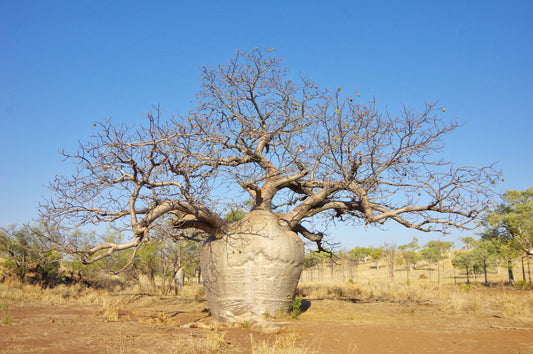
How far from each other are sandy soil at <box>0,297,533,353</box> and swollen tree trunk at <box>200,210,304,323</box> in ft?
1.80

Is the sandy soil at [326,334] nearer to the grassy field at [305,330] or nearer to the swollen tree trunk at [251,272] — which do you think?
the grassy field at [305,330]

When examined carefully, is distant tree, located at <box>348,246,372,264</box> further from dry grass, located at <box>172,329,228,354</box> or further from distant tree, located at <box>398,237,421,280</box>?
dry grass, located at <box>172,329,228,354</box>

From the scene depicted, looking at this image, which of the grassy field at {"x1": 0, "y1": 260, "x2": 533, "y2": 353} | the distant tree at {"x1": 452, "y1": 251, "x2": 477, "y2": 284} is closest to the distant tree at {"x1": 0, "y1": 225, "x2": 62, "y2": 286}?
the grassy field at {"x1": 0, "y1": 260, "x2": 533, "y2": 353}

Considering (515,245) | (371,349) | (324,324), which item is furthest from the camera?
(515,245)

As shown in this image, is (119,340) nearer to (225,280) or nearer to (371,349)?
(225,280)

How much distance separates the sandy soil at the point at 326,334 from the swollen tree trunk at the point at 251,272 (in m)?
0.55

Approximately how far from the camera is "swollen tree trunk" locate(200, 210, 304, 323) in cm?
703

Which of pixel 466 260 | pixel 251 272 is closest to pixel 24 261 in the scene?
pixel 251 272

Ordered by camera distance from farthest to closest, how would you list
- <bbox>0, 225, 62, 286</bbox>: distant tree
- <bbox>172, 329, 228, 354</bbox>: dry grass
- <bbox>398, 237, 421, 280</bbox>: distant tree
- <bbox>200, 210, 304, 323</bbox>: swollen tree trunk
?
<bbox>398, 237, 421, 280</bbox>: distant tree, <bbox>0, 225, 62, 286</bbox>: distant tree, <bbox>200, 210, 304, 323</bbox>: swollen tree trunk, <bbox>172, 329, 228, 354</bbox>: dry grass

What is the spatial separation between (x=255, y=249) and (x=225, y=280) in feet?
2.50

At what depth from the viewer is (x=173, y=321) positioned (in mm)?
8086

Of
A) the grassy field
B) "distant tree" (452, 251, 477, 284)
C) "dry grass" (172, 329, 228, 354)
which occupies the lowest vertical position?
the grassy field

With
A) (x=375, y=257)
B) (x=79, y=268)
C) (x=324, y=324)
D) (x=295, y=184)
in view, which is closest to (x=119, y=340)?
(x=324, y=324)

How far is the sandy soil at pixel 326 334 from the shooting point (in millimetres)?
4910
